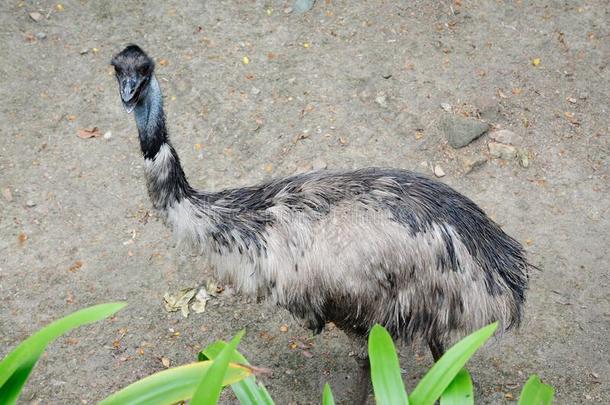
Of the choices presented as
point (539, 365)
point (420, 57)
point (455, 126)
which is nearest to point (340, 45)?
Answer: point (420, 57)

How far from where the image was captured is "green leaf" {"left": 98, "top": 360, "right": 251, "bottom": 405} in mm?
2359

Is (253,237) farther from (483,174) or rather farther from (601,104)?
(601,104)

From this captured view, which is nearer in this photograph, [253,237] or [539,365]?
[253,237]

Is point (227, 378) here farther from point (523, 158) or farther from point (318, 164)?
point (523, 158)

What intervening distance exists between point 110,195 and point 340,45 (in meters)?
2.16

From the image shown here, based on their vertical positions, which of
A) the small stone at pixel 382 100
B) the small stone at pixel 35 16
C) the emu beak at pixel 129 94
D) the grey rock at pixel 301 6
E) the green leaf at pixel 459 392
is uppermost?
the small stone at pixel 35 16

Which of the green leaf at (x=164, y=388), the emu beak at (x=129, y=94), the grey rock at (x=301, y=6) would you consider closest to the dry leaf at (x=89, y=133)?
the grey rock at (x=301, y=6)

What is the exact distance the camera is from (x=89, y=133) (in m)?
5.46

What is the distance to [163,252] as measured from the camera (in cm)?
480

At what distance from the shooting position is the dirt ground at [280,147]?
4.32 metres

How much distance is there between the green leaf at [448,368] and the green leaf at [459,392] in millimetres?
92

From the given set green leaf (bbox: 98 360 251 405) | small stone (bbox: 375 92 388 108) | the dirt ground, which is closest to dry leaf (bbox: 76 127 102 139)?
the dirt ground

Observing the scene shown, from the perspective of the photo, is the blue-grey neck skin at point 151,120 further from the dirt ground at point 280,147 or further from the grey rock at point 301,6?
the grey rock at point 301,6

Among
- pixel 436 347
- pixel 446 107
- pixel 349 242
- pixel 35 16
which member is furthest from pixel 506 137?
pixel 35 16
